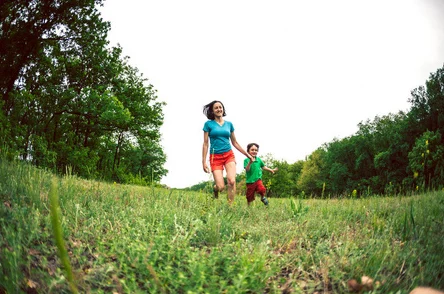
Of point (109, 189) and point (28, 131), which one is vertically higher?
point (28, 131)

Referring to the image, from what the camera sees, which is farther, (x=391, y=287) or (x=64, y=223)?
(x=64, y=223)

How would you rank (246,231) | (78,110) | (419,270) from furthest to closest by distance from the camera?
(78,110) < (246,231) < (419,270)

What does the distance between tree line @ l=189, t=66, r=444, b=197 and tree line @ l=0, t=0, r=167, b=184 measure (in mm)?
8507

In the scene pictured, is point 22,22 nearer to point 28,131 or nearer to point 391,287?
point 28,131

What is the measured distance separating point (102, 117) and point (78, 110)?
86.5 inches

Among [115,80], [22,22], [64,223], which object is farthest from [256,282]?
[115,80]

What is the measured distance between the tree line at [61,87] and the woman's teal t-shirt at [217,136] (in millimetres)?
8467

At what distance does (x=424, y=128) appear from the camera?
120 ft

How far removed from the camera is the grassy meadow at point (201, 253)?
255 cm

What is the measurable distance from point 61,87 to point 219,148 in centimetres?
1839

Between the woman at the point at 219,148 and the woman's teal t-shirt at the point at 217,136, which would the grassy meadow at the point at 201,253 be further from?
the woman's teal t-shirt at the point at 217,136

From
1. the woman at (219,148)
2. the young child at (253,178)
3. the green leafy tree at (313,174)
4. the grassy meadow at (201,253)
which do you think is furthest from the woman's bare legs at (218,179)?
the green leafy tree at (313,174)

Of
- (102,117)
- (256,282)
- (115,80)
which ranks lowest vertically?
(256,282)

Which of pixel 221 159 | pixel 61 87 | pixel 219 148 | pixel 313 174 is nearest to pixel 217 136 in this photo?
pixel 219 148
